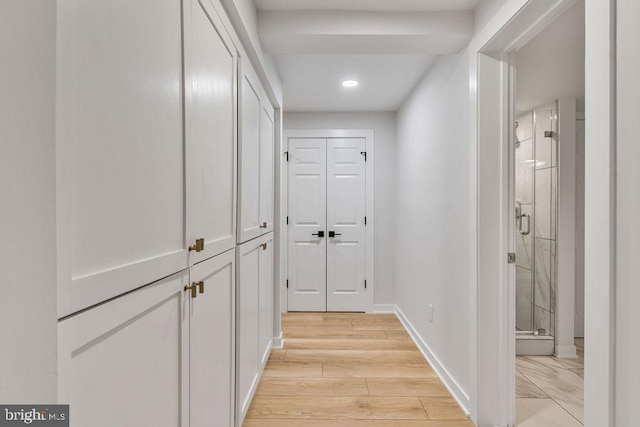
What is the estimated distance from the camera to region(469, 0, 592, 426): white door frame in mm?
1922

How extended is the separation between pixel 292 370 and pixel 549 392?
1775 millimetres

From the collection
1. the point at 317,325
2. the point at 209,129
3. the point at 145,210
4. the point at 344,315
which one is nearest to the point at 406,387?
the point at 317,325

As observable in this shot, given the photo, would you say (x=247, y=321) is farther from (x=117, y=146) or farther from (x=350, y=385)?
(x=117, y=146)

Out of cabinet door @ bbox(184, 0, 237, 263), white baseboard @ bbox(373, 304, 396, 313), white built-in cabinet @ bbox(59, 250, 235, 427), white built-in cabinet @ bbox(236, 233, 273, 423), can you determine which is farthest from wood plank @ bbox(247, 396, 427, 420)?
white baseboard @ bbox(373, 304, 396, 313)

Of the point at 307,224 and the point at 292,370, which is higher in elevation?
the point at 307,224

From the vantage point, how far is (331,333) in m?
3.52

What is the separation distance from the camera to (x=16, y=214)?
0.53 metres

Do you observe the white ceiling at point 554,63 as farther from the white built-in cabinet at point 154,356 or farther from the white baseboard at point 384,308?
the white baseboard at point 384,308

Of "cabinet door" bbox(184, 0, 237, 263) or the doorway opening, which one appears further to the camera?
the doorway opening

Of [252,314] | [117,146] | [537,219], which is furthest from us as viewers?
[537,219]

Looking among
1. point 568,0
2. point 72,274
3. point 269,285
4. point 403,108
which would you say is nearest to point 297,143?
point 403,108

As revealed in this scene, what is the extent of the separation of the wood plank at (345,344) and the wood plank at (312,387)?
2.01 ft

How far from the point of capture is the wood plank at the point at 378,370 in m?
2.59

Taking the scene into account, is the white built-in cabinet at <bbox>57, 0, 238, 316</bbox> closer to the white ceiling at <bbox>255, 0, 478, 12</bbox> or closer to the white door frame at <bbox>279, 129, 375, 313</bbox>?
the white ceiling at <bbox>255, 0, 478, 12</bbox>
